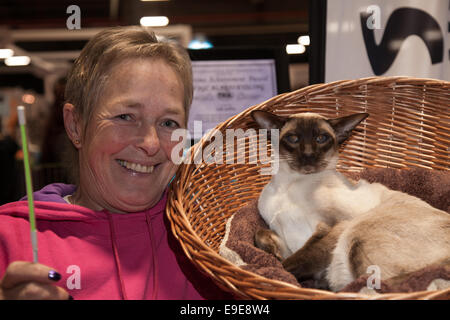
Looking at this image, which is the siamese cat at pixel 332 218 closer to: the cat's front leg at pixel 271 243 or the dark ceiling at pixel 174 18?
the cat's front leg at pixel 271 243

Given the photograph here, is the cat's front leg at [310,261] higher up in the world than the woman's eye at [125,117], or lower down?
lower down

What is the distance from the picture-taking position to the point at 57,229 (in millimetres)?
1249

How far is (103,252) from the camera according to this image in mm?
1187

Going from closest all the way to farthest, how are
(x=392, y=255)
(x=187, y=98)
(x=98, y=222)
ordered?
(x=392, y=255), (x=98, y=222), (x=187, y=98)

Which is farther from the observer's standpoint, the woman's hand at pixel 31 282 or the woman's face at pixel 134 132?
the woman's face at pixel 134 132

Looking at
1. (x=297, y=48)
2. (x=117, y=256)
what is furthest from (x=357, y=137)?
(x=297, y=48)

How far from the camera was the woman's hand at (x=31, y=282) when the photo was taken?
0.78 m

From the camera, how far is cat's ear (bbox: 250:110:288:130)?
1257 millimetres

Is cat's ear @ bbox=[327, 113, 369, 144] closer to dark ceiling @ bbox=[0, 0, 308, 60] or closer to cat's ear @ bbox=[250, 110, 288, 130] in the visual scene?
cat's ear @ bbox=[250, 110, 288, 130]

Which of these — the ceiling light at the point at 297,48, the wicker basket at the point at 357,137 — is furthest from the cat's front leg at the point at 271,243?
the ceiling light at the point at 297,48

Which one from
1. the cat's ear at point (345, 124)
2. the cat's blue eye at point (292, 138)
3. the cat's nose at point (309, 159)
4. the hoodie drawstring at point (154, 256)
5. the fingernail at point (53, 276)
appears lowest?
the hoodie drawstring at point (154, 256)
